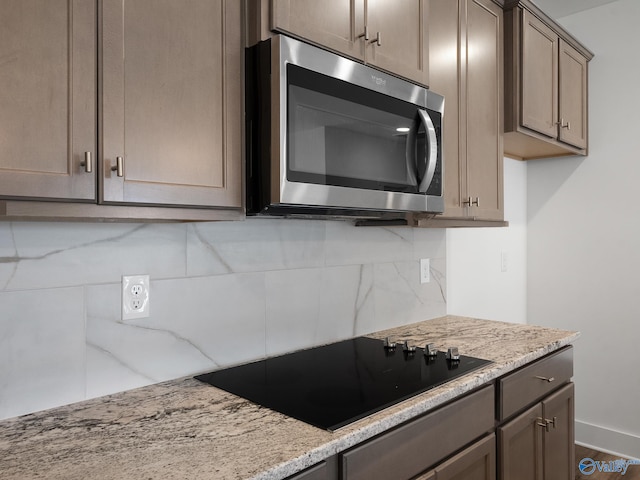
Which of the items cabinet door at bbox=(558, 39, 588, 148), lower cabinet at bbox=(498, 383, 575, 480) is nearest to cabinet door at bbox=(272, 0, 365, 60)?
lower cabinet at bbox=(498, 383, 575, 480)

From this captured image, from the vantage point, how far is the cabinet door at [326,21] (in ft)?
4.26

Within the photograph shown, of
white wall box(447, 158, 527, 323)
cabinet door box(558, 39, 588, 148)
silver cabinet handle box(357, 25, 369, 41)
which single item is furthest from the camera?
cabinet door box(558, 39, 588, 148)

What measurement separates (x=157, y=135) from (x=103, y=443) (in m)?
0.66

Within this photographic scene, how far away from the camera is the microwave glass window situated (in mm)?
1285

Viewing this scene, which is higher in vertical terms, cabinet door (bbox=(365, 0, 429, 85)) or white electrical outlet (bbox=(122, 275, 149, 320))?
cabinet door (bbox=(365, 0, 429, 85))

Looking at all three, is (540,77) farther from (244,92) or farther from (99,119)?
(99,119)

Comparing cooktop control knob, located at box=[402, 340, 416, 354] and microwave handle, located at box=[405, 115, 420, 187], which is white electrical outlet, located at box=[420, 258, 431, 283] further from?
microwave handle, located at box=[405, 115, 420, 187]

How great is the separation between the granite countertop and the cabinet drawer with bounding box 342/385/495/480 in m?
0.04

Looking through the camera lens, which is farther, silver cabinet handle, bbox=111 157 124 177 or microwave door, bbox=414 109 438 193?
microwave door, bbox=414 109 438 193

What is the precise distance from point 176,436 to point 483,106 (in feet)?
6.15

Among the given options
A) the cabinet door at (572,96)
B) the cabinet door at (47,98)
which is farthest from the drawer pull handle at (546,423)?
the cabinet door at (47,98)

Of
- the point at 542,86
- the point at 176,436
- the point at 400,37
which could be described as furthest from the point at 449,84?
the point at 176,436

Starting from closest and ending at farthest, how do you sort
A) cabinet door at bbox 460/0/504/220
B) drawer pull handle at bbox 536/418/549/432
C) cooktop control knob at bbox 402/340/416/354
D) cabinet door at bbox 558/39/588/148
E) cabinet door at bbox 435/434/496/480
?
cabinet door at bbox 435/434/496/480
cooktop control knob at bbox 402/340/416/354
drawer pull handle at bbox 536/418/549/432
cabinet door at bbox 460/0/504/220
cabinet door at bbox 558/39/588/148

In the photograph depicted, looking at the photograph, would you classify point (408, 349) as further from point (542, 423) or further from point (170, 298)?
point (170, 298)
